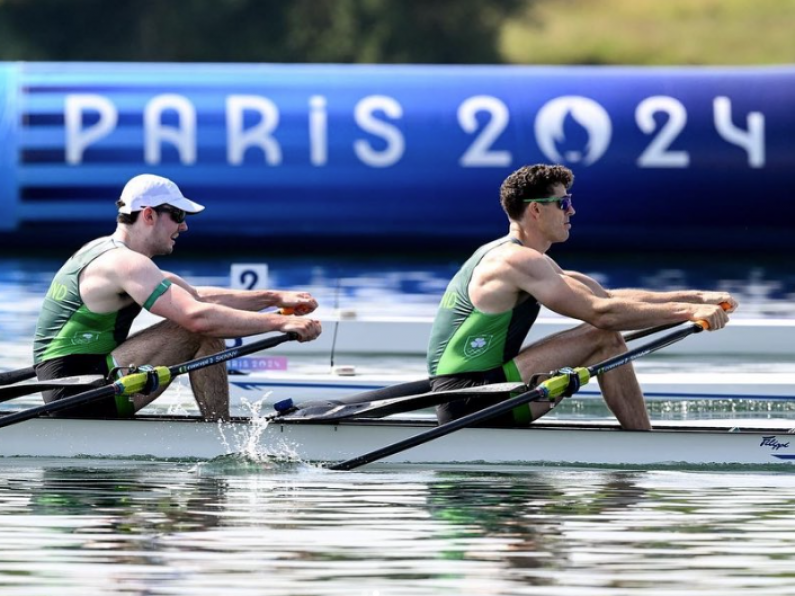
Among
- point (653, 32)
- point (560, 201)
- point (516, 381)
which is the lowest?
point (516, 381)

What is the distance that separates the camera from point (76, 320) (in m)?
10.0

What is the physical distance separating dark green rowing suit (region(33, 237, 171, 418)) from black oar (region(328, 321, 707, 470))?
4.37 feet

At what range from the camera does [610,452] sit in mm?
9680

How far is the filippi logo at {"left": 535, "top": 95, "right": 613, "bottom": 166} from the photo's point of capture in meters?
20.8

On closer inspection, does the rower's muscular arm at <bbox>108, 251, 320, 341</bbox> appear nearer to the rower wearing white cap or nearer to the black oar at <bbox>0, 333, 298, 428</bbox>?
the rower wearing white cap

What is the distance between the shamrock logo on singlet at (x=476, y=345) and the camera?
9.89 meters

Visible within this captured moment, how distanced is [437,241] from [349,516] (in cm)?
1325

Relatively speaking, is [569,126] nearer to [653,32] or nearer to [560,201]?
[560,201]

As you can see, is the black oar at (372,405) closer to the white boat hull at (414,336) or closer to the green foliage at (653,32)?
the white boat hull at (414,336)

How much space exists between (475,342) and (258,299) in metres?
1.52

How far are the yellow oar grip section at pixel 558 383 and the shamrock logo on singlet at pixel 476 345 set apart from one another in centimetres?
46

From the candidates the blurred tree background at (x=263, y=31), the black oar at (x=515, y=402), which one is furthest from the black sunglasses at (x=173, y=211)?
the blurred tree background at (x=263, y=31)

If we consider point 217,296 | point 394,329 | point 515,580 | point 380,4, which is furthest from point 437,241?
point 380,4

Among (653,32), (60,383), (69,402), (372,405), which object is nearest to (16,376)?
(60,383)
